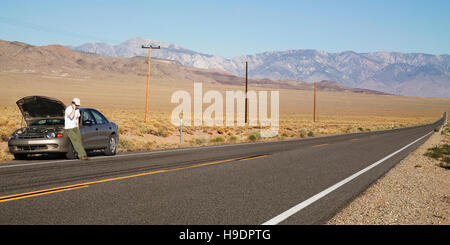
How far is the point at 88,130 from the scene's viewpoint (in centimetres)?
1358

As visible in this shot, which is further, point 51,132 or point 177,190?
point 51,132

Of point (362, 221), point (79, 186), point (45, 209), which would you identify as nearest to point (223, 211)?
point (362, 221)

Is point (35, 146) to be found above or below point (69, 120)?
below

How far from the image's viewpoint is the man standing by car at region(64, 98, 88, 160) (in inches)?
482

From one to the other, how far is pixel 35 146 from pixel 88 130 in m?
1.74

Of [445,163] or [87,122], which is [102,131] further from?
[445,163]

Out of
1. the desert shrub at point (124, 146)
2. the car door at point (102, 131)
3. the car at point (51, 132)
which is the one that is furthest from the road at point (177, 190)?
the desert shrub at point (124, 146)

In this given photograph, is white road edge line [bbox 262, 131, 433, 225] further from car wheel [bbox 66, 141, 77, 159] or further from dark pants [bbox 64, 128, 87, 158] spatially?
car wheel [bbox 66, 141, 77, 159]

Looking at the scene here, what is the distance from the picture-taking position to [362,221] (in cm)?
641

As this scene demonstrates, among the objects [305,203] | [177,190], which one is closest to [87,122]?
[177,190]

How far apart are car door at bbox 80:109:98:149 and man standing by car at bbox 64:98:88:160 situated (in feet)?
2.29

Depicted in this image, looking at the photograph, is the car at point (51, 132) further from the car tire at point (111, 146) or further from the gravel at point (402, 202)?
the gravel at point (402, 202)
